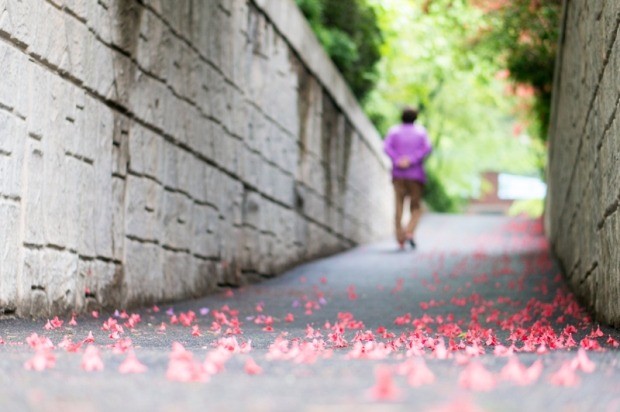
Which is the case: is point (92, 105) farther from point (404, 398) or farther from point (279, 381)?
point (404, 398)

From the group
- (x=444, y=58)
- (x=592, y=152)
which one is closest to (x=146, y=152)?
(x=592, y=152)

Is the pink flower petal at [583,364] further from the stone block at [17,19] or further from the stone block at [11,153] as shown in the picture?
the stone block at [17,19]

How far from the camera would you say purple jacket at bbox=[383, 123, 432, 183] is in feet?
45.0

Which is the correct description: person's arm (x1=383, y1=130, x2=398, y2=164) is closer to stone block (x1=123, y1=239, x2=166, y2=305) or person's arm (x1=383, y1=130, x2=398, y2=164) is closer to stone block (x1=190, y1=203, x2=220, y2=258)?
stone block (x1=190, y1=203, x2=220, y2=258)

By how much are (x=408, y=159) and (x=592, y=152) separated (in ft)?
23.9

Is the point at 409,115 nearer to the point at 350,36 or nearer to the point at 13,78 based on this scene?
the point at 350,36

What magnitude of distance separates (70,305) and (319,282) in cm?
452

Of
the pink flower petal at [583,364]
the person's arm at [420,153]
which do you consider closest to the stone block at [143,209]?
the pink flower petal at [583,364]

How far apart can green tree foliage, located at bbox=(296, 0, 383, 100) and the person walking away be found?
8.25 ft

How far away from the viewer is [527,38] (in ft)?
47.5

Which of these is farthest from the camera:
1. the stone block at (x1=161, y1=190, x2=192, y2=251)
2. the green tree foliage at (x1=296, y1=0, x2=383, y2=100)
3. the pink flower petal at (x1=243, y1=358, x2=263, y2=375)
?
the green tree foliage at (x1=296, y1=0, x2=383, y2=100)

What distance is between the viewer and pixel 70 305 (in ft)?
20.0

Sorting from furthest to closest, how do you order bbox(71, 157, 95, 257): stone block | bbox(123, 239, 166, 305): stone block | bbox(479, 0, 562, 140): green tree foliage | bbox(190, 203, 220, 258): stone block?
bbox(479, 0, 562, 140): green tree foliage, bbox(190, 203, 220, 258): stone block, bbox(123, 239, 166, 305): stone block, bbox(71, 157, 95, 257): stone block

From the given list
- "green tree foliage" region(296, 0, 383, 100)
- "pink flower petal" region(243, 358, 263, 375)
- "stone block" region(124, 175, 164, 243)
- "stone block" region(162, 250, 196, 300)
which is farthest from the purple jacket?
"pink flower petal" region(243, 358, 263, 375)
